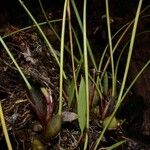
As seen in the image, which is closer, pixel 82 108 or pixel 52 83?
pixel 82 108

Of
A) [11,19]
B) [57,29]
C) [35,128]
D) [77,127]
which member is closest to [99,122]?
[77,127]

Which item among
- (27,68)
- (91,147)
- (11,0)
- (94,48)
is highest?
(11,0)

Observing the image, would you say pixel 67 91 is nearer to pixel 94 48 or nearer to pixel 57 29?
pixel 94 48

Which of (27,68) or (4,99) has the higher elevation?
(27,68)

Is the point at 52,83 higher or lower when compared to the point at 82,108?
higher

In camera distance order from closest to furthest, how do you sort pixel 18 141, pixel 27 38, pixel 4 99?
1. pixel 18 141
2. pixel 4 99
3. pixel 27 38

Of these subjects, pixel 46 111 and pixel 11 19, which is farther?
pixel 11 19

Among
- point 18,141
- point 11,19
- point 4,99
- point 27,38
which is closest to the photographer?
point 18,141

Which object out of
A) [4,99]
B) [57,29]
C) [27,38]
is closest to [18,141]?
[4,99]
